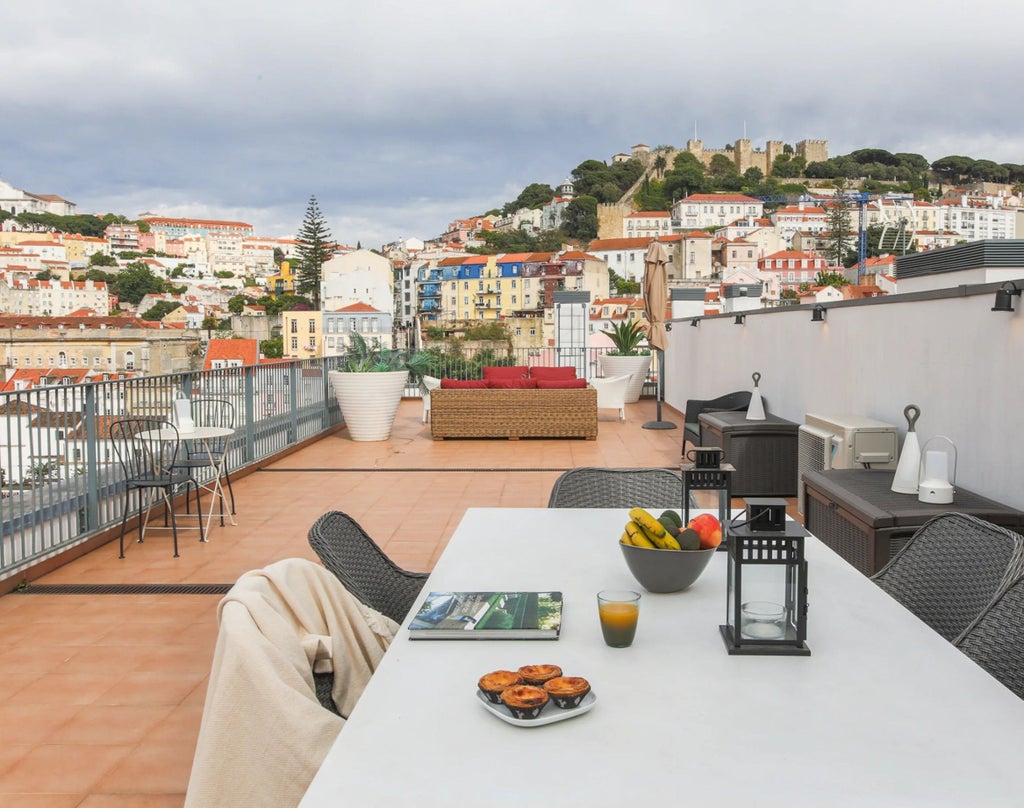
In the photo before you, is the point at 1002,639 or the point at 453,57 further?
the point at 453,57

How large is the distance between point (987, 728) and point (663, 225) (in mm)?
96851

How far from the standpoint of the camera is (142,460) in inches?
206

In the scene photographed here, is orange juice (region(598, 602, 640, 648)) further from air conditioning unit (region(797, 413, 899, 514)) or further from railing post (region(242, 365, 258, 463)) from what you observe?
railing post (region(242, 365, 258, 463))

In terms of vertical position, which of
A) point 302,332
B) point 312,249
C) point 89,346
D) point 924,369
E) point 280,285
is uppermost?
point 280,285

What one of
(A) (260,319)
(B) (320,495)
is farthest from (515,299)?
(B) (320,495)

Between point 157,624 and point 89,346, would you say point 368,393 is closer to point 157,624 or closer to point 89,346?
point 157,624

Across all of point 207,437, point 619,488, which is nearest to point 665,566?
point 619,488

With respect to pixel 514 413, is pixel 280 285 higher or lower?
higher

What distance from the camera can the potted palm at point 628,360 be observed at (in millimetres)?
12469

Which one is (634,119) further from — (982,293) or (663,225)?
(982,293)

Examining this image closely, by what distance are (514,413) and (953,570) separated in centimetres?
716

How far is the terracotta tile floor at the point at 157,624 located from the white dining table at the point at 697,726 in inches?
50.7

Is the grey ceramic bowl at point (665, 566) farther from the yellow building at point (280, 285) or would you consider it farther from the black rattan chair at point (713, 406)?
the yellow building at point (280, 285)

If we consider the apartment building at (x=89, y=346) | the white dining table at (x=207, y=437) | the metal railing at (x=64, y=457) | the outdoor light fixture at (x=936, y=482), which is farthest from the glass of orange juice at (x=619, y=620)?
the apartment building at (x=89, y=346)
